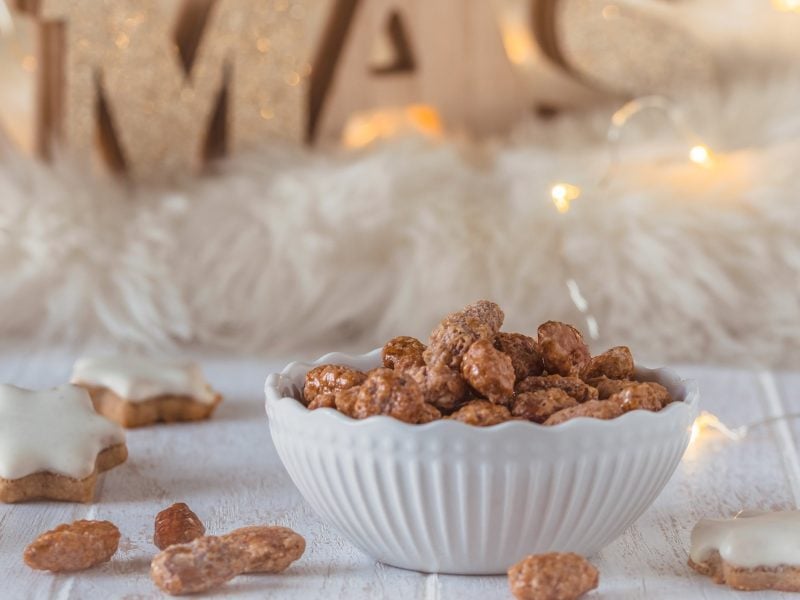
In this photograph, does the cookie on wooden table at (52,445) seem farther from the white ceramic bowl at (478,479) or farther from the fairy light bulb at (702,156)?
the fairy light bulb at (702,156)

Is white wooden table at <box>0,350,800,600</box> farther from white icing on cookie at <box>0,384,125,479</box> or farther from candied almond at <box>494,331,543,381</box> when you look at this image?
candied almond at <box>494,331,543,381</box>

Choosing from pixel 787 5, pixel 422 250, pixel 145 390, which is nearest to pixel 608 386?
pixel 145 390

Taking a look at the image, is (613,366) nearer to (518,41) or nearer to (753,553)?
(753,553)

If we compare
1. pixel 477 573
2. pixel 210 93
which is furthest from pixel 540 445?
pixel 210 93

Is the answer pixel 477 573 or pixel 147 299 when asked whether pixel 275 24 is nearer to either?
pixel 147 299

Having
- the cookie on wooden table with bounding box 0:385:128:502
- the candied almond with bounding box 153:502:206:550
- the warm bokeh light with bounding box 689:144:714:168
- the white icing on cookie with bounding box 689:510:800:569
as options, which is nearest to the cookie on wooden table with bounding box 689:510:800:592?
the white icing on cookie with bounding box 689:510:800:569

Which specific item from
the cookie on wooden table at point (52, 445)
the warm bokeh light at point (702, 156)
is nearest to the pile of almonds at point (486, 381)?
the cookie on wooden table at point (52, 445)
